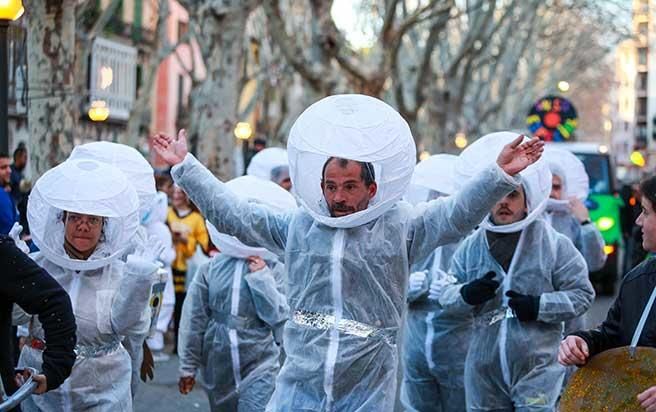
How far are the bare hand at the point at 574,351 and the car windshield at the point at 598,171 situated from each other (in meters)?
17.4

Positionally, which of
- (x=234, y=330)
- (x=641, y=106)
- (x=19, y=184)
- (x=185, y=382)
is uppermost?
(x=234, y=330)

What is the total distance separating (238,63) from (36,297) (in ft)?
45.1

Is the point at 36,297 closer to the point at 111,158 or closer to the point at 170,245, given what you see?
the point at 111,158

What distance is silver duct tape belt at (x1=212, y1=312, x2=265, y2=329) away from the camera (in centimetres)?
833

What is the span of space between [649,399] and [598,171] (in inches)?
729

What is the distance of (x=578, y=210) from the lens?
1037 cm

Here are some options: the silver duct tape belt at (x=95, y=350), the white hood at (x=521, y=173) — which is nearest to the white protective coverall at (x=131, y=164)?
the silver duct tape belt at (x=95, y=350)

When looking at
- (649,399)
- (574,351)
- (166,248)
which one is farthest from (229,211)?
(166,248)

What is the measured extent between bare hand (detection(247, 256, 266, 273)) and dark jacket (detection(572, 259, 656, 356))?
2.89 metres

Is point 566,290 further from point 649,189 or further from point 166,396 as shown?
point 166,396

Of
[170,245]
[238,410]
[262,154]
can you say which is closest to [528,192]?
[238,410]

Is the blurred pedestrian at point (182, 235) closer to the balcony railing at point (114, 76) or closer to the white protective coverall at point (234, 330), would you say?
the white protective coverall at point (234, 330)

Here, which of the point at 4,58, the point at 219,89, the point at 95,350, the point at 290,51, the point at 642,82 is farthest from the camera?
the point at 642,82

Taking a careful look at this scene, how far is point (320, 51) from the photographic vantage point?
2298 centimetres
